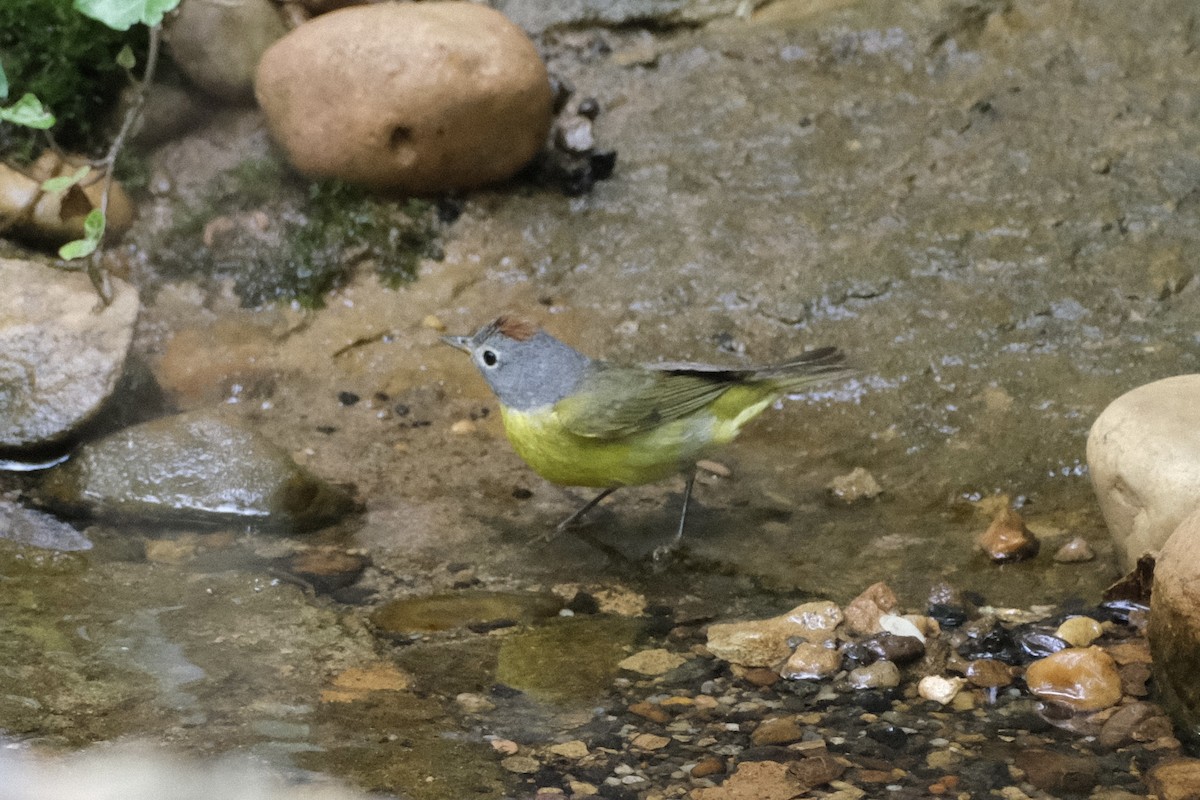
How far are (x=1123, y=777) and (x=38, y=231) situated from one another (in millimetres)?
5243

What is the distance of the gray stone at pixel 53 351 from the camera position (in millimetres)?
4676

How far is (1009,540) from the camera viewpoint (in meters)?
4.08

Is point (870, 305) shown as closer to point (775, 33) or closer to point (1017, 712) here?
point (775, 33)

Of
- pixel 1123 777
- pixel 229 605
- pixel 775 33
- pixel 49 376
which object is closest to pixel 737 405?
pixel 229 605

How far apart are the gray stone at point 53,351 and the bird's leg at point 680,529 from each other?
2.29 m

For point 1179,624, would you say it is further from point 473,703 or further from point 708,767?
point 473,703

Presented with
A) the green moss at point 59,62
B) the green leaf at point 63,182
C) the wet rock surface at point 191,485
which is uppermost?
the green moss at point 59,62

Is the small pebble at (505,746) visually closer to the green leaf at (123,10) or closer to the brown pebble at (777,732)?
the brown pebble at (777,732)

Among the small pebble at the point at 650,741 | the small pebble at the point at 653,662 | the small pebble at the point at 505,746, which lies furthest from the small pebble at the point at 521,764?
the small pebble at the point at 653,662

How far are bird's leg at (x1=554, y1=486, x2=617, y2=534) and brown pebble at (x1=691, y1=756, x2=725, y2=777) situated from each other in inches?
75.5

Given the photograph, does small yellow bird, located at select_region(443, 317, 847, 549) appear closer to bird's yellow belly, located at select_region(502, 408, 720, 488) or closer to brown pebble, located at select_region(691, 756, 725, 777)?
bird's yellow belly, located at select_region(502, 408, 720, 488)

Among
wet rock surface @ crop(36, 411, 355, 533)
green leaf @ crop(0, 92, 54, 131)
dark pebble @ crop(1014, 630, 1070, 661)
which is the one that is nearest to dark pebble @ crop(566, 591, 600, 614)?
wet rock surface @ crop(36, 411, 355, 533)

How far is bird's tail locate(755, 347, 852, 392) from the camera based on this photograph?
472 cm

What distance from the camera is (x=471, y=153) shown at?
20.6 feet
